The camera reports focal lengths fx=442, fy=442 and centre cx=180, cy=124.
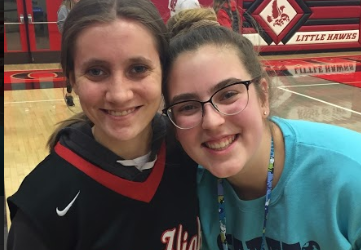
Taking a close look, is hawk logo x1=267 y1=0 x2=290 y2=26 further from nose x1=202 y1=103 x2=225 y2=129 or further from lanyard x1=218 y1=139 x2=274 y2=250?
nose x1=202 y1=103 x2=225 y2=129

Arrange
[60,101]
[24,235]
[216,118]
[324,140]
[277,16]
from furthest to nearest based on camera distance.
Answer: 1. [277,16]
2. [60,101]
3. [324,140]
4. [216,118]
5. [24,235]

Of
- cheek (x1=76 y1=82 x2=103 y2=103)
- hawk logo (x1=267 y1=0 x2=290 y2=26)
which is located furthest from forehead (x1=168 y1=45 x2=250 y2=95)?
hawk logo (x1=267 y1=0 x2=290 y2=26)

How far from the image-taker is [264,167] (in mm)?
1306

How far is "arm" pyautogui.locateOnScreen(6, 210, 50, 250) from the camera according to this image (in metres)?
1.03

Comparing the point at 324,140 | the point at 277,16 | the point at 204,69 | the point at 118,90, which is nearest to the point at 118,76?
the point at 118,90

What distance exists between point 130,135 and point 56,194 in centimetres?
24

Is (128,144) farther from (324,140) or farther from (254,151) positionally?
(324,140)

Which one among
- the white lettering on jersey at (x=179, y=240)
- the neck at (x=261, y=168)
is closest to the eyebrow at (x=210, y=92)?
the neck at (x=261, y=168)

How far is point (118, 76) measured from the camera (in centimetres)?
110

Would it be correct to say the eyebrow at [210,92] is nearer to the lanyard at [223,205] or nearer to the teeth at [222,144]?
the teeth at [222,144]

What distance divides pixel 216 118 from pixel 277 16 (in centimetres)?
972

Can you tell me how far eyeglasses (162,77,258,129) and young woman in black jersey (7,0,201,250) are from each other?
7 centimetres

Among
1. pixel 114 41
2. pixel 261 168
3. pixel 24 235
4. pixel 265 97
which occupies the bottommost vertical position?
pixel 24 235

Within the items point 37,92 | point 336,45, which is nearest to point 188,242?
point 37,92
